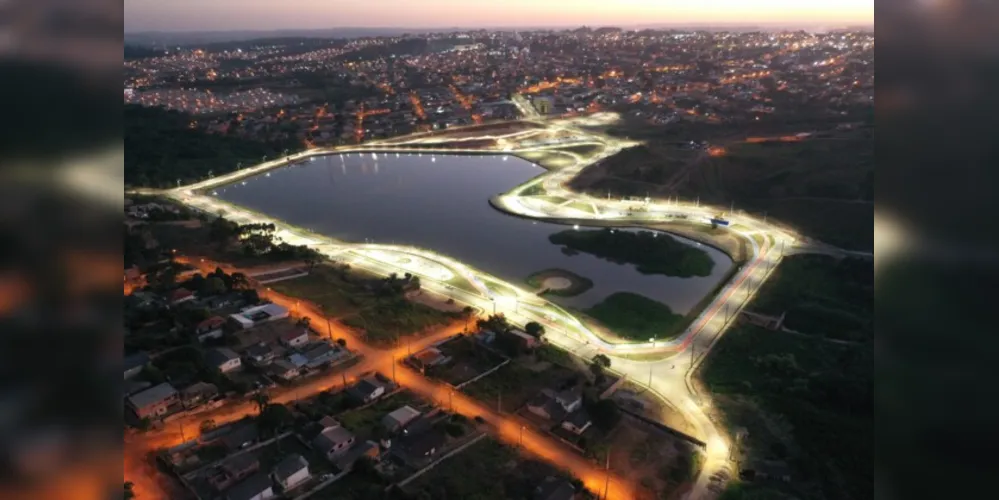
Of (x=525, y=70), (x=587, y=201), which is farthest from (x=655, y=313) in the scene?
(x=525, y=70)

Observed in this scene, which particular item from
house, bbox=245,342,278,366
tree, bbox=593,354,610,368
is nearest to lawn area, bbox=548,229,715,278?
tree, bbox=593,354,610,368

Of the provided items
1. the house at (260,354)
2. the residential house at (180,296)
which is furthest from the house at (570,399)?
the residential house at (180,296)

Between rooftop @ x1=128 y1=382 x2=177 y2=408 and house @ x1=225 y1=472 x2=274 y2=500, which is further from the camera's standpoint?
rooftop @ x1=128 y1=382 x2=177 y2=408

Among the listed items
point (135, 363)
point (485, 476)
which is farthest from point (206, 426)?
point (485, 476)

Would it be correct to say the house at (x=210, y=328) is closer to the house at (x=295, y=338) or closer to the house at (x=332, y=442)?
the house at (x=295, y=338)

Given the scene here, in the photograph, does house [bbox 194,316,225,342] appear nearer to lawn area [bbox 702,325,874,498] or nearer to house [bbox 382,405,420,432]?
house [bbox 382,405,420,432]

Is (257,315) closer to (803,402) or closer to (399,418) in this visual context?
(399,418)

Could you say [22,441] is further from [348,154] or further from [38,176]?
[348,154]
